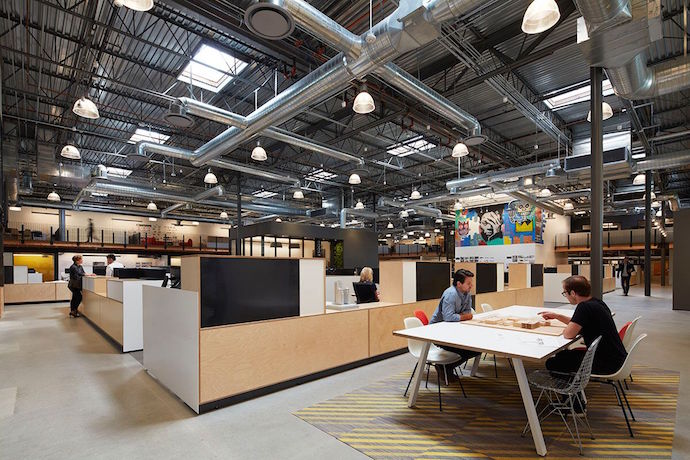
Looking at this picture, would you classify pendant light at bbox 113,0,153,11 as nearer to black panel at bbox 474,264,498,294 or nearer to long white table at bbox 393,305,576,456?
long white table at bbox 393,305,576,456

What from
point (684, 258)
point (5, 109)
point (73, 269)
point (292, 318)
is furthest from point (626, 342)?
point (5, 109)

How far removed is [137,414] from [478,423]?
327 cm

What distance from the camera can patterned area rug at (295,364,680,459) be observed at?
277cm

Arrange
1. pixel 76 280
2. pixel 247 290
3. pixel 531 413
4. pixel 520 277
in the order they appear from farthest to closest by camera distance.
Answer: pixel 520 277 < pixel 76 280 < pixel 247 290 < pixel 531 413

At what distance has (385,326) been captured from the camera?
17.4ft

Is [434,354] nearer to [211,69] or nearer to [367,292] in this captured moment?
[367,292]

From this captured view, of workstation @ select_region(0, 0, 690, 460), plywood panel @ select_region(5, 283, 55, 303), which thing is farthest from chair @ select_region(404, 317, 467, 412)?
plywood panel @ select_region(5, 283, 55, 303)

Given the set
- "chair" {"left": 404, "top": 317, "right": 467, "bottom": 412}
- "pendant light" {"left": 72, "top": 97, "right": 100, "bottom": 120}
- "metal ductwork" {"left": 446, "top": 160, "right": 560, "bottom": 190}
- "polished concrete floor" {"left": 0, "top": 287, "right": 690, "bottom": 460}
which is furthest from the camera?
"metal ductwork" {"left": 446, "top": 160, "right": 560, "bottom": 190}

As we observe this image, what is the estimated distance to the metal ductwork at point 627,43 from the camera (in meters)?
3.55

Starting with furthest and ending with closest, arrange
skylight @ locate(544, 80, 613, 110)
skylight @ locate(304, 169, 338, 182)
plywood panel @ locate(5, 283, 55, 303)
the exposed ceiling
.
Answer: skylight @ locate(304, 169, 338, 182)
plywood panel @ locate(5, 283, 55, 303)
skylight @ locate(544, 80, 613, 110)
the exposed ceiling

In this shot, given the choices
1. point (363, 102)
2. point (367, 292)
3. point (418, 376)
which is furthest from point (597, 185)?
point (418, 376)

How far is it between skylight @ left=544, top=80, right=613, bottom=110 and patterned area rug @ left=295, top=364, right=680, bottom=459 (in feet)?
20.0

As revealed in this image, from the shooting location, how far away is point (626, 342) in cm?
384

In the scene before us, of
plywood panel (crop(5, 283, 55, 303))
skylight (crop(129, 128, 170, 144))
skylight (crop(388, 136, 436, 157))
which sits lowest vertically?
plywood panel (crop(5, 283, 55, 303))
